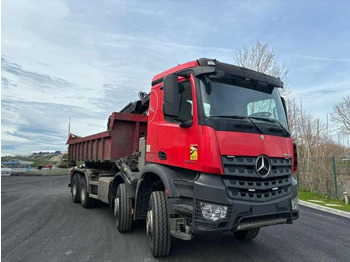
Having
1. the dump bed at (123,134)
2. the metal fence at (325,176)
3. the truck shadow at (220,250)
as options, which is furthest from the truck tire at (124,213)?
the metal fence at (325,176)

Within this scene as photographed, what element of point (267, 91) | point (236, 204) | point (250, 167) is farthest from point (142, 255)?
point (267, 91)

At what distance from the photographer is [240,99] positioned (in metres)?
4.50

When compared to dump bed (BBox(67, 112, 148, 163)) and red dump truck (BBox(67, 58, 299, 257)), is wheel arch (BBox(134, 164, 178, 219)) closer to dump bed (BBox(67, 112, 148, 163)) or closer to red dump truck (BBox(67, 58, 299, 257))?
red dump truck (BBox(67, 58, 299, 257))

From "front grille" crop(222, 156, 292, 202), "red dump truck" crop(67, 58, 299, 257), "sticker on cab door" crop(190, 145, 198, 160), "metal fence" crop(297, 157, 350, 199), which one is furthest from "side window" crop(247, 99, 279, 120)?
"metal fence" crop(297, 157, 350, 199)

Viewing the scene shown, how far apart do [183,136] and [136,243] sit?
2.41m

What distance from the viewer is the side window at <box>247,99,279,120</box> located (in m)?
4.57

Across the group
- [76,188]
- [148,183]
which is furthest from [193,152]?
[76,188]

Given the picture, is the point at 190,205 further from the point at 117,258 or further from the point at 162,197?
the point at 117,258

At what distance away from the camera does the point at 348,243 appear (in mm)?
5797

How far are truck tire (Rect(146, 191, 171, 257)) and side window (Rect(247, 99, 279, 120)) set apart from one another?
195 cm

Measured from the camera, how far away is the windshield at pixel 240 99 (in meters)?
4.26

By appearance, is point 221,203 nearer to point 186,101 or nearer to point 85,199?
point 186,101

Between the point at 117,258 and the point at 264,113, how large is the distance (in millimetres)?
3301

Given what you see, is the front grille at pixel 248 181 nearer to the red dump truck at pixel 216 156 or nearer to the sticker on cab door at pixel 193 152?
the red dump truck at pixel 216 156
